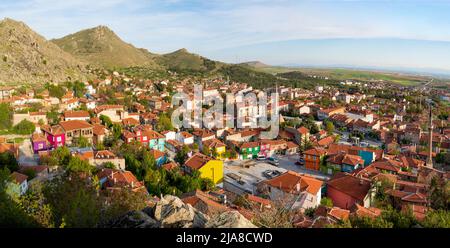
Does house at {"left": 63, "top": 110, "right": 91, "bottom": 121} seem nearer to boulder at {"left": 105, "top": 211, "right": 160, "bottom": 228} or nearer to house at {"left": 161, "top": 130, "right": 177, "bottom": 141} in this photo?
house at {"left": 161, "top": 130, "right": 177, "bottom": 141}

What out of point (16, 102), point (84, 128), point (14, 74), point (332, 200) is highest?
point (14, 74)

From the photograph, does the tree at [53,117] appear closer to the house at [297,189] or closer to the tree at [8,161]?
the tree at [8,161]

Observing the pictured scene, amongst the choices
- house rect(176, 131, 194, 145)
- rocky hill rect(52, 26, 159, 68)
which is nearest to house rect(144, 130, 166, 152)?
house rect(176, 131, 194, 145)

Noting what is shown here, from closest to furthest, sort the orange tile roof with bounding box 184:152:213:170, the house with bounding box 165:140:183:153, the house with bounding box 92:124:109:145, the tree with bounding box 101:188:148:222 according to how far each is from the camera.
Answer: the tree with bounding box 101:188:148:222
the orange tile roof with bounding box 184:152:213:170
the house with bounding box 92:124:109:145
the house with bounding box 165:140:183:153

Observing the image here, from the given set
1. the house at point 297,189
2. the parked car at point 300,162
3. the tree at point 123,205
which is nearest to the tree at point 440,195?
the house at point 297,189
